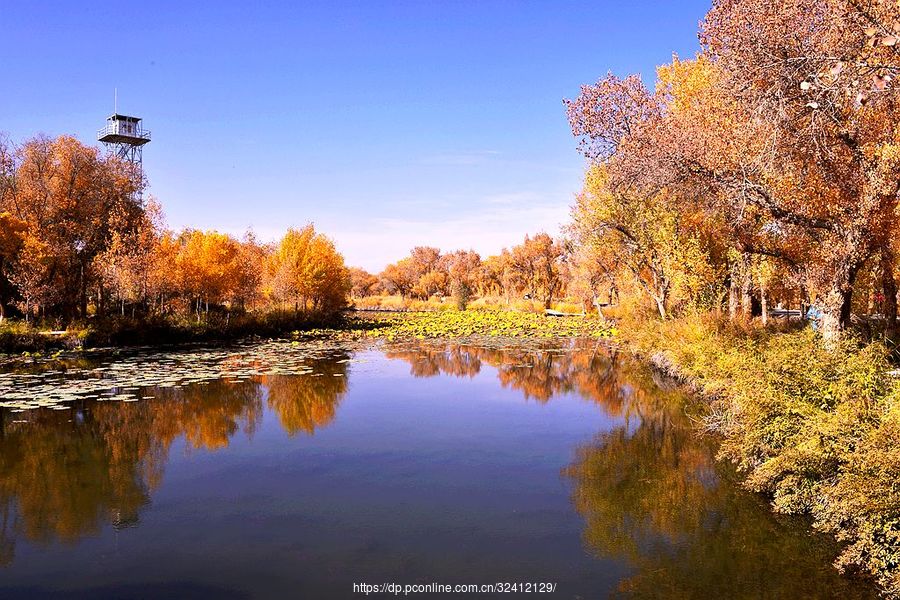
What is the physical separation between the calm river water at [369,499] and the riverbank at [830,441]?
369mm

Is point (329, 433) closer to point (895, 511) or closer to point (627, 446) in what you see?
point (627, 446)

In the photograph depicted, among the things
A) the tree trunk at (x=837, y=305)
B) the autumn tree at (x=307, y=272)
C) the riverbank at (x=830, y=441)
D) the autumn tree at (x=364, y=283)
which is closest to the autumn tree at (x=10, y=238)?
the autumn tree at (x=307, y=272)

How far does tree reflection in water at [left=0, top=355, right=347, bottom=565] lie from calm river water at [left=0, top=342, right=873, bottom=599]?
0.18 ft

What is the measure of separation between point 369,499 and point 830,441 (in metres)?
6.17

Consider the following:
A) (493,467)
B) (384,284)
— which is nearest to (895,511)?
(493,467)

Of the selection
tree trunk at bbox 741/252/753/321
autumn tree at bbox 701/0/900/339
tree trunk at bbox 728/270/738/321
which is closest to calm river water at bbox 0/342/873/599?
autumn tree at bbox 701/0/900/339

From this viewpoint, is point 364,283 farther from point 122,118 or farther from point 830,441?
point 830,441

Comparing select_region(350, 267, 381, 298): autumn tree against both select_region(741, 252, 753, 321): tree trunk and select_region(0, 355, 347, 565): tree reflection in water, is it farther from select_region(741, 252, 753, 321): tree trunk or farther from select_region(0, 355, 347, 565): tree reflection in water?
select_region(0, 355, 347, 565): tree reflection in water

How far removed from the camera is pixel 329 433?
13.4 m

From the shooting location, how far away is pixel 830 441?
7.12 meters

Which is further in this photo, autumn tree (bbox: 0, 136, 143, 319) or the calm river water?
autumn tree (bbox: 0, 136, 143, 319)

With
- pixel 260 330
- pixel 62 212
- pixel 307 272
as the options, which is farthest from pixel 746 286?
pixel 62 212

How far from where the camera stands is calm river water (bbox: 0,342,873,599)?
673 cm

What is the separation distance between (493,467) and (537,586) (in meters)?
4.28
